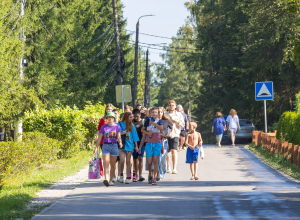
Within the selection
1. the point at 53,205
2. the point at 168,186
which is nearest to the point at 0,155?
the point at 53,205

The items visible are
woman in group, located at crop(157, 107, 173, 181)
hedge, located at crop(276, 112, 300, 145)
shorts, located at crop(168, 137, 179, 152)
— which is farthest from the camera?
hedge, located at crop(276, 112, 300, 145)

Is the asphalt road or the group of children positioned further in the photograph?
the group of children

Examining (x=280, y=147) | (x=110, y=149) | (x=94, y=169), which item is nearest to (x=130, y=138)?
(x=110, y=149)

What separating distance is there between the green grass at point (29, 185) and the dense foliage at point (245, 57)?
9.44 metres

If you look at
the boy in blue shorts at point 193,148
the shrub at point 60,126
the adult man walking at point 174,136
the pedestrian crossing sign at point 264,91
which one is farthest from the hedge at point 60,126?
the pedestrian crossing sign at point 264,91

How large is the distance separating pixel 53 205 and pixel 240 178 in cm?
527

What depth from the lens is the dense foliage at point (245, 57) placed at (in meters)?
26.1

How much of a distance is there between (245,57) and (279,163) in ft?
51.2

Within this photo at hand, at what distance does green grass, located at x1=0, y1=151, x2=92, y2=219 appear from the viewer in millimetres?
7809

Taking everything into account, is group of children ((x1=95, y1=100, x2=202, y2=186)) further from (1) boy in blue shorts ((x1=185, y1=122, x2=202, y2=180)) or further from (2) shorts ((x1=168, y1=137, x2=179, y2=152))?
(2) shorts ((x1=168, y1=137, x2=179, y2=152))

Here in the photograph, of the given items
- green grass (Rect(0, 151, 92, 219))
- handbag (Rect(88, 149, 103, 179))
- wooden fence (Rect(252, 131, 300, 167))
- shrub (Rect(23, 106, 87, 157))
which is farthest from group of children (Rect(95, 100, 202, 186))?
shrub (Rect(23, 106, 87, 157))

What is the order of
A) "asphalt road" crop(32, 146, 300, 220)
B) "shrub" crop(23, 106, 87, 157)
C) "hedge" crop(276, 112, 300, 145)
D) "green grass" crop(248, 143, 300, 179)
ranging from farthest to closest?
"shrub" crop(23, 106, 87, 157) < "hedge" crop(276, 112, 300, 145) < "green grass" crop(248, 143, 300, 179) < "asphalt road" crop(32, 146, 300, 220)

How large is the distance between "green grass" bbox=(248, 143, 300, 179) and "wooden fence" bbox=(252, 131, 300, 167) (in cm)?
16

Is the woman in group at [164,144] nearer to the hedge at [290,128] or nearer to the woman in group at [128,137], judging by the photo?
the woman in group at [128,137]
